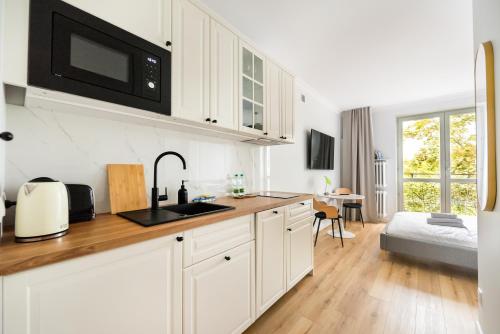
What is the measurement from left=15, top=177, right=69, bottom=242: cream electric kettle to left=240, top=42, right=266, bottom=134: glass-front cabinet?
1.29 metres

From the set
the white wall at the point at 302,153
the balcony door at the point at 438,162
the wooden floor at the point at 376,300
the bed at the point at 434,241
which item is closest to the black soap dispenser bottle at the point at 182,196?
the wooden floor at the point at 376,300

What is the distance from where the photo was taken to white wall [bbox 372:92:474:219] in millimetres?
4363

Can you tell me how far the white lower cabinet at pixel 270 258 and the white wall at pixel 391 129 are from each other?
4.10 meters

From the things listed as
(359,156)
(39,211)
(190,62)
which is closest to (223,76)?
(190,62)

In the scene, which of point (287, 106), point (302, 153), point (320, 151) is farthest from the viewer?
point (320, 151)

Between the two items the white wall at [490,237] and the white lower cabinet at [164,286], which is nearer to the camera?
the white lower cabinet at [164,286]

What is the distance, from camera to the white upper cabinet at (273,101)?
212 cm

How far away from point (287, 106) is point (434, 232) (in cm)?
235

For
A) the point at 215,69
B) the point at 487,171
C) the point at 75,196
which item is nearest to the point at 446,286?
the point at 487,171

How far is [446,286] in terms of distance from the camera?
2.08 meters

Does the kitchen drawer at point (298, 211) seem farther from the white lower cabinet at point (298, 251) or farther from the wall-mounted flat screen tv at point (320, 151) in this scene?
the wall-mounted flat screen tv at point (320, 151)

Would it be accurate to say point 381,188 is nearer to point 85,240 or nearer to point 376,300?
point 376,300

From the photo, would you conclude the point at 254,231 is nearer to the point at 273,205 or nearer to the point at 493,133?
the point at 273,205

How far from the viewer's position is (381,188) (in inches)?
183
